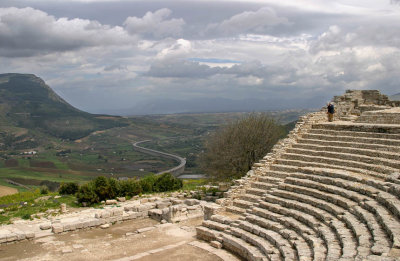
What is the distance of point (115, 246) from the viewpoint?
50.0 ft

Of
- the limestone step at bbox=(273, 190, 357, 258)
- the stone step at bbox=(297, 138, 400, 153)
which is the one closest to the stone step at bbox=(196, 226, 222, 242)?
the limestone step at bbox=(273, 190, 357, 258)

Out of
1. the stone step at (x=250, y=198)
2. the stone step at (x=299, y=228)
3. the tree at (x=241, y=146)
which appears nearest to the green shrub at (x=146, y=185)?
the tree at (x=241, y=146)

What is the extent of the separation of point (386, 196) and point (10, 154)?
337 ft

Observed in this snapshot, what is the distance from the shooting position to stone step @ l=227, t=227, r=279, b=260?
41.0ft

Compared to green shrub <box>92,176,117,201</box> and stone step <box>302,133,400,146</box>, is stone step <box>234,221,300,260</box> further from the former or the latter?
green shrub <box>92,176,117,201</box>

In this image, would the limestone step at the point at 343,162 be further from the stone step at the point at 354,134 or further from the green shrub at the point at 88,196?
the green shrub at the point at 88,196

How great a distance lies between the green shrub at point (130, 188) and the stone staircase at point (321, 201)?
9229 mm

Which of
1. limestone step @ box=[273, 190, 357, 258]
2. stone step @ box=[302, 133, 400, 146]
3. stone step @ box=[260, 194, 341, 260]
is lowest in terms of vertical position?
stone step @ box=[260, 194, 341, 260]

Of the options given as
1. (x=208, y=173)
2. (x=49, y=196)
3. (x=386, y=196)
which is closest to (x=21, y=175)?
(x=49, y=196)

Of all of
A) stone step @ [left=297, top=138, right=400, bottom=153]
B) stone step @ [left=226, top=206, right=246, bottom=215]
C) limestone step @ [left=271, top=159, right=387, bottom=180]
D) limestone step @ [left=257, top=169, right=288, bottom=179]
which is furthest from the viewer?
limestone step @ [left=257, top=169, right=288, bottom=179]

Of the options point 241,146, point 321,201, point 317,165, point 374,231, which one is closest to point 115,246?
point 321,201

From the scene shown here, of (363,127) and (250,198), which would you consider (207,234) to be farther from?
(363,127)

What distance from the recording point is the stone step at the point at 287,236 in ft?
37.1

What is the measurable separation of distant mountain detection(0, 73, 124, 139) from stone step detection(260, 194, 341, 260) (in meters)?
121
